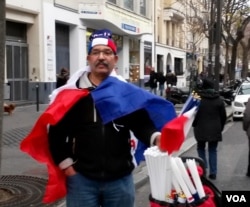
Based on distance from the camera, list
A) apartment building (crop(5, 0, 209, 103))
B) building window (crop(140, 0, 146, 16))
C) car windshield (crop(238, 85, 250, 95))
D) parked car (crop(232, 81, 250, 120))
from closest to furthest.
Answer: parked car (crop(232, 81, 250, 120))
car windshield (crop(238, 85, 250, 95))
apartment building (crop(5, 0, 209, 103))
building window (crop(140, 0, 146, 16))

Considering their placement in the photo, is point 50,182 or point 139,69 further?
point 139,69

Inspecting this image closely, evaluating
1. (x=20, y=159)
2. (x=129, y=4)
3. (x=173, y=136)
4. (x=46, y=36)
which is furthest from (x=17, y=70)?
(x=173, y=136)

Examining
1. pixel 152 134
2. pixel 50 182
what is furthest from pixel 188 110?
pixel 50 182

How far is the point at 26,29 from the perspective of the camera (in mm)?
21094

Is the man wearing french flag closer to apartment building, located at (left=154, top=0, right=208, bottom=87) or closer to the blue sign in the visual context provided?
the blue sign

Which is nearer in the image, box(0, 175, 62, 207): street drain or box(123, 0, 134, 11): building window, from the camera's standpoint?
box(0, 175, 62, 207): street drain

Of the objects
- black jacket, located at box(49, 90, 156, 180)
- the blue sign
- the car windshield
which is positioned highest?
the blue sign

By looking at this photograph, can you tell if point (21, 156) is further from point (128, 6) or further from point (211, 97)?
point (128, 6)

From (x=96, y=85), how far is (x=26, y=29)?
727 inches

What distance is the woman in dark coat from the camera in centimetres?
811

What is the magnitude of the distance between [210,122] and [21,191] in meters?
3.40

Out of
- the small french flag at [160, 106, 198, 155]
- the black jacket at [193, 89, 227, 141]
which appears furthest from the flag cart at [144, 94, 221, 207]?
the black jacket at [193, 89, 227, 141]

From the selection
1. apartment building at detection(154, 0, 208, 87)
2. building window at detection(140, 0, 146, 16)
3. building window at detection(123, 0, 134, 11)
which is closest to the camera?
building window at detection(123, 0, 134, 11)

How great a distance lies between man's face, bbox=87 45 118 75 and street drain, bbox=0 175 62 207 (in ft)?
9.95
